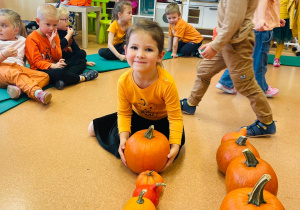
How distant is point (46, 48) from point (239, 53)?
1587 millimetres

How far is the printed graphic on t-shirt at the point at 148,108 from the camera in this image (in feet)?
4.12

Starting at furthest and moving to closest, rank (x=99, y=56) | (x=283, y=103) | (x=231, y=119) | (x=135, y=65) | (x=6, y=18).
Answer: (x=99, y=56)
(x=283, y=103)
(x=6, y=18)
(x=231, y=119)
(x=135, y=65)

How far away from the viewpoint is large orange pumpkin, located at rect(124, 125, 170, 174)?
3.57ft

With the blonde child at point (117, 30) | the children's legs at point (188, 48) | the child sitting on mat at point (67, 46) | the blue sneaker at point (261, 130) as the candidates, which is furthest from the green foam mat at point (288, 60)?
the child sitting on mat at point (67, 46)

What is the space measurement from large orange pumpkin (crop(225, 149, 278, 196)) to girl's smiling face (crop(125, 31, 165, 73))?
1.65 feet

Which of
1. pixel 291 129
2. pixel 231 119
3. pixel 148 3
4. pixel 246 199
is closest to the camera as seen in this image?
pixel 246 199

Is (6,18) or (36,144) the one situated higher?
(6,18)

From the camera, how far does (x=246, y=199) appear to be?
32.0 inches

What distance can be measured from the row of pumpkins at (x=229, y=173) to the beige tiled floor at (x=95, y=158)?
87 mm

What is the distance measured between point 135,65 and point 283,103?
1558mm

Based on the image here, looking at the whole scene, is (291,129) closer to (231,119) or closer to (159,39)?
(231,119)

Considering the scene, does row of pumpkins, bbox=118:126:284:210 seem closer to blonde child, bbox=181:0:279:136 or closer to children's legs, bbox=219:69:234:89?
blonde child, bbox=181:0:279:136

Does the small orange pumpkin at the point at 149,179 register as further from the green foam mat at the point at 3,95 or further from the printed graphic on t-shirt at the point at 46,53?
the printed graphic on t-shirt at the point at 46,53

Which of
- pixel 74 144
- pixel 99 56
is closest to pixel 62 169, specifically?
pixel 74 144
